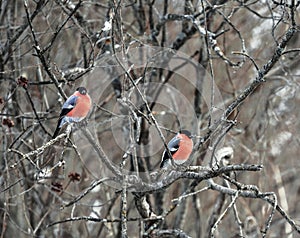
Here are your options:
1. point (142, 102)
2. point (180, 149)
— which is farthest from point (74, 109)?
point (142, 102)

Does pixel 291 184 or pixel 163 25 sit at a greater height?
pixel 163 25

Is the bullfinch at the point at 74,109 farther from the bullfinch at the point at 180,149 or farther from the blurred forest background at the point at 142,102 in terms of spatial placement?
the blurred forest background at the point at 142,102

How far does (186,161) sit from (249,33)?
371 centimetres

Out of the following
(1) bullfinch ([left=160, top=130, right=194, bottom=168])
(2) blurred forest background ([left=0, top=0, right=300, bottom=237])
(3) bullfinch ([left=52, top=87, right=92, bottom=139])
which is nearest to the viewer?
(1) bullfinch ([left=160, top=130, right=194, bottom=168])

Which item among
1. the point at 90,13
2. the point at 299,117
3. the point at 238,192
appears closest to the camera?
the point at 238,192

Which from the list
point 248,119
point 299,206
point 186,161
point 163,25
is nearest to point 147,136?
point 163,25

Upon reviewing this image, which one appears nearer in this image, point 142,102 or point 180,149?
point 180,149

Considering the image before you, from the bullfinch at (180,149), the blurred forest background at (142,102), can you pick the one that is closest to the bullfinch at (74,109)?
the bullfinch at (180,149)

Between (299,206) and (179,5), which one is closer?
(179,5)

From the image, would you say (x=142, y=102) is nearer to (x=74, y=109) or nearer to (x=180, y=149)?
(x=74, y=109)

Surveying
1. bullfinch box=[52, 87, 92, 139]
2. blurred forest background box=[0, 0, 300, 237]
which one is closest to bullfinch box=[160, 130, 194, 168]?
bullfinch box=[52, 87, 92, 139]

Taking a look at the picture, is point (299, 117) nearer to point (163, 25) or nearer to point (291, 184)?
point (291, 184)

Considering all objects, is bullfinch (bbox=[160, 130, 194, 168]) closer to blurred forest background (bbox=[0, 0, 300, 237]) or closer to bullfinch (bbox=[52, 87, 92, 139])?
bullfinch (bbox=[52, 87, 92, 139])

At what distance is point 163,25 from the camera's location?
556 cm
